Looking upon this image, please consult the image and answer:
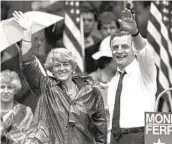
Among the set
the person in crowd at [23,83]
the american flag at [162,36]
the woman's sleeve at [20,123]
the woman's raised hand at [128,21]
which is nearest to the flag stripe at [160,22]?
the american flag at [162,36]

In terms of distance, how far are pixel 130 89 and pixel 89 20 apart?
4.98ft

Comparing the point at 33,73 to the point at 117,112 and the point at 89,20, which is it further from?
the point at 89,20

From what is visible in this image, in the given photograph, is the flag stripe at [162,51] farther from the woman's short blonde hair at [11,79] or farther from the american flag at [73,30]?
the woman's short blonde hair at [11,79]

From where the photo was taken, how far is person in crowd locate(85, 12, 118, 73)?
567 cm

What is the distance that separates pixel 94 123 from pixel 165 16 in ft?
7.14

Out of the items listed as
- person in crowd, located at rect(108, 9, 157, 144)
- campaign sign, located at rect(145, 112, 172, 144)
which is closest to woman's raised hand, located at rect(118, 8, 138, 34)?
person in crowd, located at rect(108, 9, 157, 144)

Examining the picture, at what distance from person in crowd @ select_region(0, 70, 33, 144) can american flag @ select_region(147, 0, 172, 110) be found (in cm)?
134

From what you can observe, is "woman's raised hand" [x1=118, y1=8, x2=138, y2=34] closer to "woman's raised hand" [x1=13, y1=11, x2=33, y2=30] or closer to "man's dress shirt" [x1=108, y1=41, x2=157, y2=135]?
"man's dress shirt" [x1=108, y1=41, x2=157, y2=135]

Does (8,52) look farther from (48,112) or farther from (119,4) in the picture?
(48,112)

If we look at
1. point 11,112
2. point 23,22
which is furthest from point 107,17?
point 23,22

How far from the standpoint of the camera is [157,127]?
3408 millimetres

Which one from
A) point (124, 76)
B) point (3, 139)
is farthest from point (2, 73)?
point (124, 76)

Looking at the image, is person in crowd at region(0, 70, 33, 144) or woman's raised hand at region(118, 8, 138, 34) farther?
person in crowd at region(0, 70, 33, 144)

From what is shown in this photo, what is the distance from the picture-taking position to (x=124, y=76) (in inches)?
177
